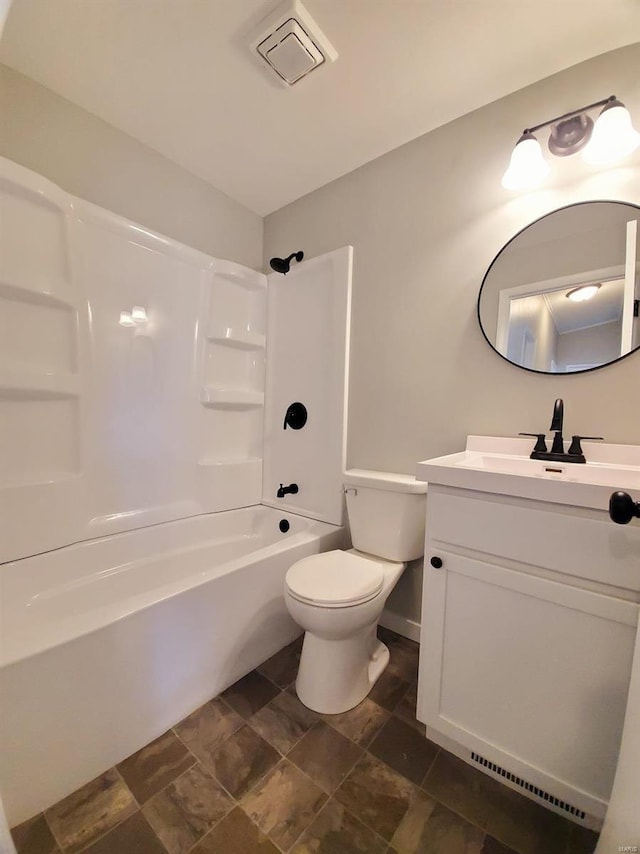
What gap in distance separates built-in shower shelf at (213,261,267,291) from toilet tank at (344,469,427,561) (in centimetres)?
136

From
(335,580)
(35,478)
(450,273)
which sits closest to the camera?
(335,580)

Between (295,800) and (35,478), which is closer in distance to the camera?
(295,800)

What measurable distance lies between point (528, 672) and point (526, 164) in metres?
1.66

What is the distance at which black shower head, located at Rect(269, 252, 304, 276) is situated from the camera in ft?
6.38

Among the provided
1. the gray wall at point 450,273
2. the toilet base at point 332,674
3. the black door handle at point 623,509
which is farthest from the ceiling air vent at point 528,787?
the gray wall at point 450,273

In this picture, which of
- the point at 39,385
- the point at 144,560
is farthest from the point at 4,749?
→ the point at 39,385

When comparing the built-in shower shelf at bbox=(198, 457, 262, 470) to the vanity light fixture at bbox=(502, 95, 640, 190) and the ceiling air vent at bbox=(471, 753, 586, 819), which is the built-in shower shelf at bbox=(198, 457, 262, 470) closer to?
the ceiling air vent at bbox=(471, 753, 586, 819)

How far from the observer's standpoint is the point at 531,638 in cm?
88

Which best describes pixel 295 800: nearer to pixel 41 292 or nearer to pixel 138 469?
pixel 138 469

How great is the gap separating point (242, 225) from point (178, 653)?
2343mm

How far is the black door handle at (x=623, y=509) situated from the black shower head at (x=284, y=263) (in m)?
1.87

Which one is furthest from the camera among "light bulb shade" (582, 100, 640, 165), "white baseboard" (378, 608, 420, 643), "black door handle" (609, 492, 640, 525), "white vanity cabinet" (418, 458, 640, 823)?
"white baseboard" (378, 608, 420, 643)

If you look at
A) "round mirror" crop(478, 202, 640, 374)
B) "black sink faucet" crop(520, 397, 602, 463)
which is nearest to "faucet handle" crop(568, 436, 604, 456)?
"black sink faucet" crop(520, 397, 602, 463)

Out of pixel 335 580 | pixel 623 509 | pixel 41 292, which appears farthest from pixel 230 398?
pixel 623 509
